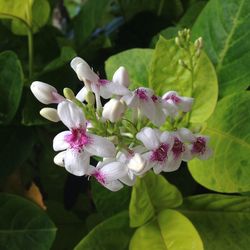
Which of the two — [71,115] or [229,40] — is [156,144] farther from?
[229,40]

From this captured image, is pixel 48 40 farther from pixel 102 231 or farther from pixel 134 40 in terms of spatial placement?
pixel 102 231

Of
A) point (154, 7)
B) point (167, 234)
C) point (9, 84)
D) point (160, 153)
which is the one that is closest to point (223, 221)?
point (167, 234)

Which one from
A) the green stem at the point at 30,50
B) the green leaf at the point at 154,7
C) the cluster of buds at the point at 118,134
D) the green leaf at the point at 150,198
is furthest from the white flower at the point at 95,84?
the green leaf at the point at 154,7

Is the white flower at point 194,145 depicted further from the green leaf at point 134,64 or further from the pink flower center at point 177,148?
the green leaf at point 134,64

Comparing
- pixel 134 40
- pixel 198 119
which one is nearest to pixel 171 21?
pixel 134 40

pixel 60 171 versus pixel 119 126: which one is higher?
pixel 119 126

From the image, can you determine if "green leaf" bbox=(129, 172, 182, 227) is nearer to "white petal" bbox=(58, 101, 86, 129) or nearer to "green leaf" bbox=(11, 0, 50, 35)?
"white petal" bbox=(58, 101, 86, 129)

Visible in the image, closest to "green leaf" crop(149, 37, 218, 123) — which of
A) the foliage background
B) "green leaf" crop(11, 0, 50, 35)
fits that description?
the foliage background
